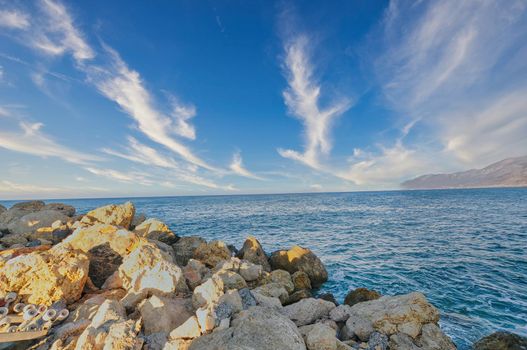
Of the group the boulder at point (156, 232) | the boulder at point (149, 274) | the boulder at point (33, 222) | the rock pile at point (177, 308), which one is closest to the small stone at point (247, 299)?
the rock pile at point (177, 308)

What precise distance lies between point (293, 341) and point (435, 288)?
467 inches

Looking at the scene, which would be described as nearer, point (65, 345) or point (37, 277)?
point (65, 345)

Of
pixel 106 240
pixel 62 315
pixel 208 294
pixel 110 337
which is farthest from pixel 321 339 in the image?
pixel 106 240

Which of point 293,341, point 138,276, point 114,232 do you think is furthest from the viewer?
point 114,232

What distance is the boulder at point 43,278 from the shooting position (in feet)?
25.0

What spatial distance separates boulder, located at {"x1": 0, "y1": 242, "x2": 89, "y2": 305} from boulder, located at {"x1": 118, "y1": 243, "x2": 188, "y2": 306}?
137 cm

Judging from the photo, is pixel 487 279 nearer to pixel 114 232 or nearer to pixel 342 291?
pixel 342 291

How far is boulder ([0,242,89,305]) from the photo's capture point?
7605 mm

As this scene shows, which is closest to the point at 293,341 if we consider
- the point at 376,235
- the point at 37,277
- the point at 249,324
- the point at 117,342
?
the point at 249,324

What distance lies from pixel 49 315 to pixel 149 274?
2580mm

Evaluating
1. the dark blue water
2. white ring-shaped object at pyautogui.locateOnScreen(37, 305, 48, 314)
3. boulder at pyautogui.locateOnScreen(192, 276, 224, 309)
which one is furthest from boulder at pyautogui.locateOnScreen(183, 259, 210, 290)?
the dark blue water

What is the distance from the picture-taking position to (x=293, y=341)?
5777 millimetres

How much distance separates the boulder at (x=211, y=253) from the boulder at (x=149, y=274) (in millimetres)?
5575

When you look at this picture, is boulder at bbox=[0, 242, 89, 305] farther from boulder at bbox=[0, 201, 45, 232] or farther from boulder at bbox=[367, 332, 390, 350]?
boulder at bbox=[0, 201, 45, 232]
